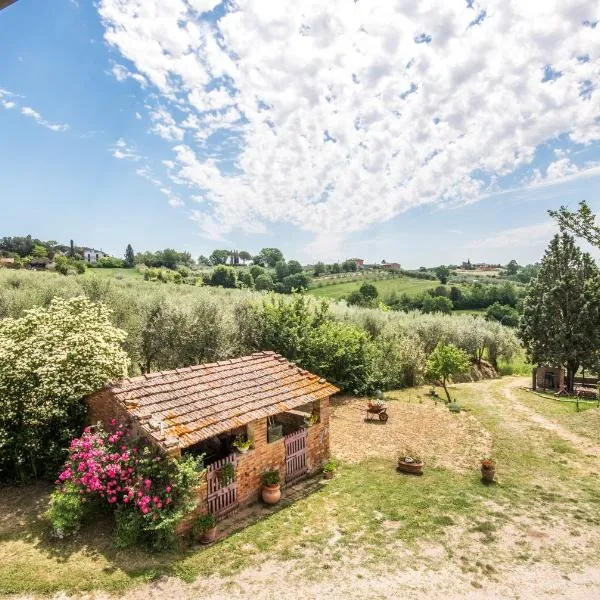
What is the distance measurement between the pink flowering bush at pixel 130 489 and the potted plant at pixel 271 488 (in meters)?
2.74

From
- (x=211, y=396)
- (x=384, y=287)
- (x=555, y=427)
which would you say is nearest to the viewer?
(x=211, y=396)

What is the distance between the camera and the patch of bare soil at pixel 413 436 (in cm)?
1750

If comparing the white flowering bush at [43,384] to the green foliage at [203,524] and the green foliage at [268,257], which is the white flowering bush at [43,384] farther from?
the green foliage at [268,257]

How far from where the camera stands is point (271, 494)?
13.1m

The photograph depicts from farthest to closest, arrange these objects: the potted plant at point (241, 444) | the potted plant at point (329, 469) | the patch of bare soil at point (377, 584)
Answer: the potted plant at point (329, 469), the potted plant at point (241, 444), the patch of bare soil at point (377, 584)

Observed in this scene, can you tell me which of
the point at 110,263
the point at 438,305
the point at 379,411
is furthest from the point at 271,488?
the point at 110,263

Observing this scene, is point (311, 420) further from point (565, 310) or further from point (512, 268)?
point (512, 268)

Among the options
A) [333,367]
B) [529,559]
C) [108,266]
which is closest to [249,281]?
[108,266]

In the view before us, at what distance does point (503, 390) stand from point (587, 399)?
5.53 m

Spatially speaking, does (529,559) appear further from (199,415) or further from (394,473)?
(199,415)

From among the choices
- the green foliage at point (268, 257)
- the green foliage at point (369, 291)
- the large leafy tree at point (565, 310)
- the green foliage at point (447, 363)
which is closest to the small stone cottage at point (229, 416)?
the green foliage at point (447, 363)

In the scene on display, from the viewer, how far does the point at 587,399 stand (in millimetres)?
29625

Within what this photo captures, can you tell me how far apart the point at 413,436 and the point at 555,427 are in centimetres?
801

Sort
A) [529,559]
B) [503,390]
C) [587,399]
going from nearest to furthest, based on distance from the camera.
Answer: [529,559] → [587,399] → [503,390]
